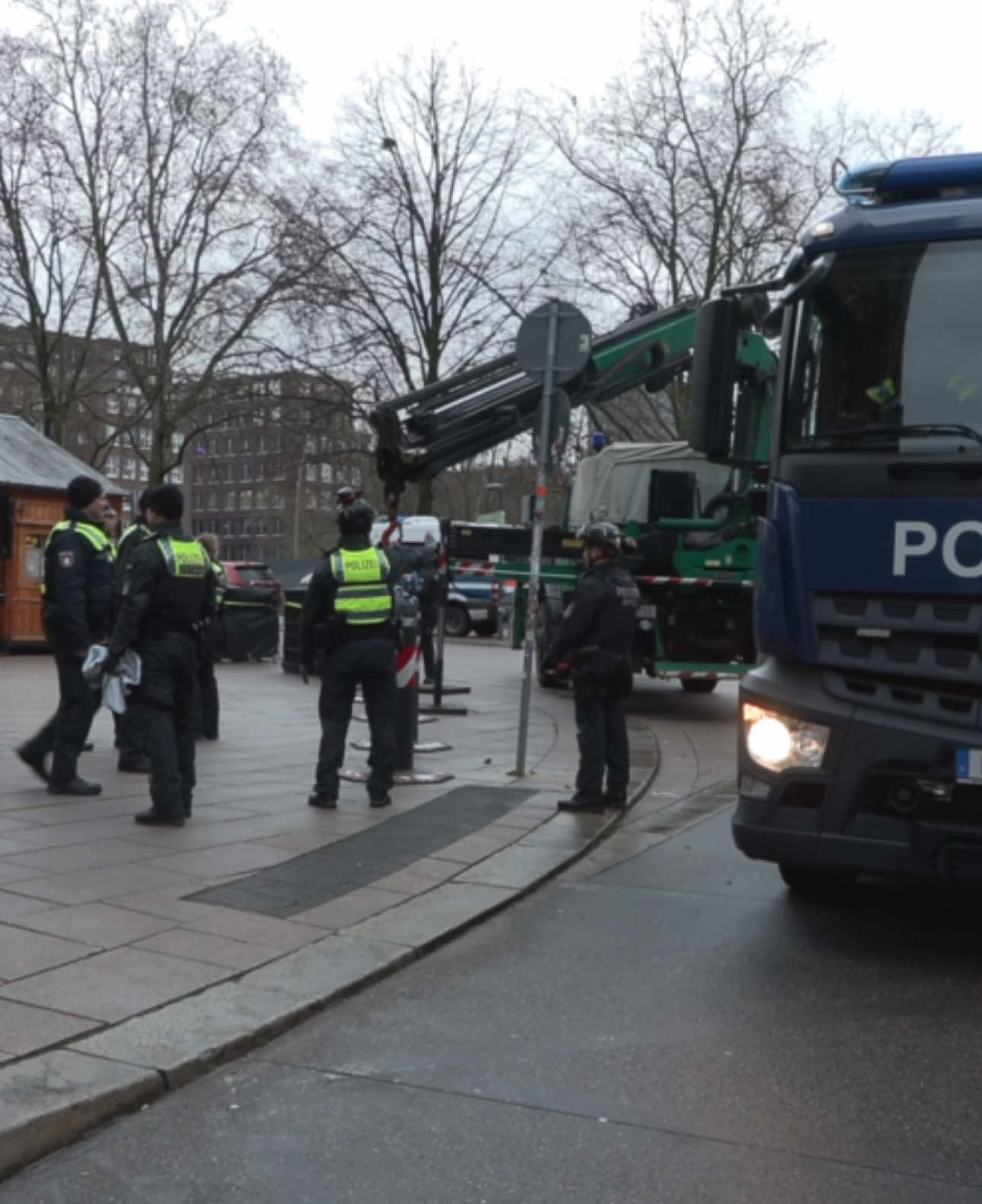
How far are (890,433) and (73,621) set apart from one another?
204 inches

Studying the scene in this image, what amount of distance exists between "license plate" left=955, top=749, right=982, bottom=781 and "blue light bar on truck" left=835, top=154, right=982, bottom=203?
2.34m

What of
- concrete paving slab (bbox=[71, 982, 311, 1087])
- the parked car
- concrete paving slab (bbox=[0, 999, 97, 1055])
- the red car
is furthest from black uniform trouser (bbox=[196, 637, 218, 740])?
the parked car

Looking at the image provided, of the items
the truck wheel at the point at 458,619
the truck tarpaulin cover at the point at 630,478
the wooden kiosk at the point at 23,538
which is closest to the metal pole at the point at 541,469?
the truck tarpaulin cover at the point at 630,478

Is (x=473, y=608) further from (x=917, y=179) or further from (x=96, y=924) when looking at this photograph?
(x=96, y=924)

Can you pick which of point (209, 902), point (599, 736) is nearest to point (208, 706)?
point (599, 736)

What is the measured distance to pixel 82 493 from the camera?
9.32 metres

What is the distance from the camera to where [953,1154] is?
4.00m

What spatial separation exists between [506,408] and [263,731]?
3.98 m

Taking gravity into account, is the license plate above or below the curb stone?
above

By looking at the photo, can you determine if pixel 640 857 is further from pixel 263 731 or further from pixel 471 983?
pixel 263 731

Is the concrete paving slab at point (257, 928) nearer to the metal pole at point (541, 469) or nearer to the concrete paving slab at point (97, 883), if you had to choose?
the concrete paving slab at point (97, 883)

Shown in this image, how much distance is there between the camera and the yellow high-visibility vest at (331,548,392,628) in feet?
29.3

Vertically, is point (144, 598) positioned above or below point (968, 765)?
above

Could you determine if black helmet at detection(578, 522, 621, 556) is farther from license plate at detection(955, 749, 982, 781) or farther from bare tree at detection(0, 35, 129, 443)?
bare tree at detection(0, 35, 129, 443)
